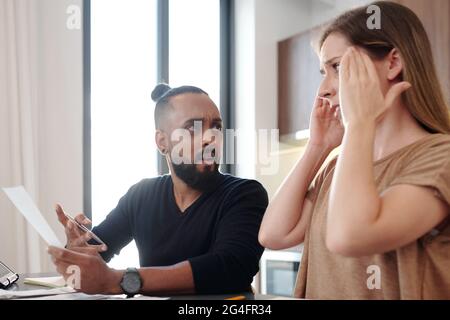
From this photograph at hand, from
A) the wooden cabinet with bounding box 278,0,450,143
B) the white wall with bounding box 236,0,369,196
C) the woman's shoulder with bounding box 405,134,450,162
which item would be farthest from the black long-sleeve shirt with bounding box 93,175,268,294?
the white wall with bounding box 236,0,369,196

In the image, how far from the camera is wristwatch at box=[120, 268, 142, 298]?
797 mm

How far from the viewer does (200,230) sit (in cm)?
109

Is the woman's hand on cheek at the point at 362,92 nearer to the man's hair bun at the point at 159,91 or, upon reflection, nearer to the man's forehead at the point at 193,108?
the man's forehead at the point at 193,108

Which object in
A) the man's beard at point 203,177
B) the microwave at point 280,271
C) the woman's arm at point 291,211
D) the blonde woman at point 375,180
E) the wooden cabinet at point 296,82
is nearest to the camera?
the blonde woman at point 375,180

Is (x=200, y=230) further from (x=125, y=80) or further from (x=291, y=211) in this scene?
(x=125, y=80)

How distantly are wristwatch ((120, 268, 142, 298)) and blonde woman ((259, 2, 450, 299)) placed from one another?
0.23 m

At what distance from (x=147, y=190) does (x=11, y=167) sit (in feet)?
3.21

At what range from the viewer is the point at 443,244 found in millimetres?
668

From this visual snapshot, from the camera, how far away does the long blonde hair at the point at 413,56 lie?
0.73 meters

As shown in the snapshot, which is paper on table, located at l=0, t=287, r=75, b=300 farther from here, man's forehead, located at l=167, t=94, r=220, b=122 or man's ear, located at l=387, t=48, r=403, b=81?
man's ear, located at l=387, t=48, r=403, b=81

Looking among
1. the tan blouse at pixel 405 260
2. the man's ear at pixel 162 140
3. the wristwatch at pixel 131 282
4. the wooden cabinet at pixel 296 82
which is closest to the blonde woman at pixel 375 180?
the tan blouse at pixel 405 260

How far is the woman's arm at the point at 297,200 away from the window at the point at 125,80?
146 cm
